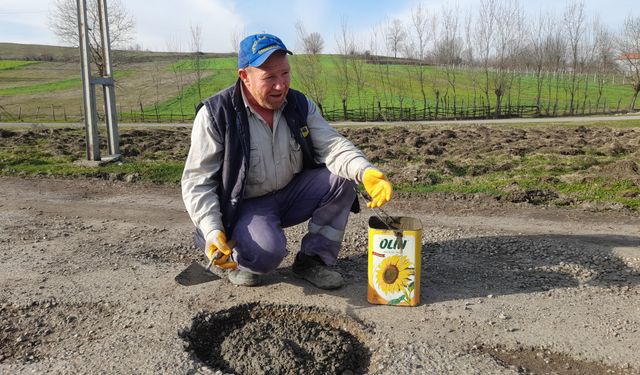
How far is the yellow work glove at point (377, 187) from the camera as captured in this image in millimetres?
3100

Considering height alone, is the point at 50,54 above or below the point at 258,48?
above

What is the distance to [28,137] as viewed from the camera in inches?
569

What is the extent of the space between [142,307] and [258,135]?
1.37 m

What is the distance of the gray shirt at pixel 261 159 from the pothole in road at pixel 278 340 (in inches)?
24.0

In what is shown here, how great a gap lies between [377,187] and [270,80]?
98cm

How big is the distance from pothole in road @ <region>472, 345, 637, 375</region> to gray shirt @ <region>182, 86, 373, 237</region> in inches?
52.9

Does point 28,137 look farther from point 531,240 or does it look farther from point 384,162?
point 531,240

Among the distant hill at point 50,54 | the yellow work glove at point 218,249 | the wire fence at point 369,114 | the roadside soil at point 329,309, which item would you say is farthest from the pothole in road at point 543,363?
the distant hill at point 50,54

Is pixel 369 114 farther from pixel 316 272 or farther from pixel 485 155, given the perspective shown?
pixel 316 272

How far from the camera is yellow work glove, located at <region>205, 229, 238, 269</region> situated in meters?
3.03

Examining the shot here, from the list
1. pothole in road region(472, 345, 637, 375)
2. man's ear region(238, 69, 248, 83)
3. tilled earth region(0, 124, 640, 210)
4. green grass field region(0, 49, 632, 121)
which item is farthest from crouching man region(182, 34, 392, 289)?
green grass field region(0, 49, 632, 121)

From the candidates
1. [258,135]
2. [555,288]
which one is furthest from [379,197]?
[555,288]

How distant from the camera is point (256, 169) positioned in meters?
3.44

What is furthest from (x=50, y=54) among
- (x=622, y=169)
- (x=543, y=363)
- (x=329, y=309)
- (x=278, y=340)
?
(x=543, y=363)
